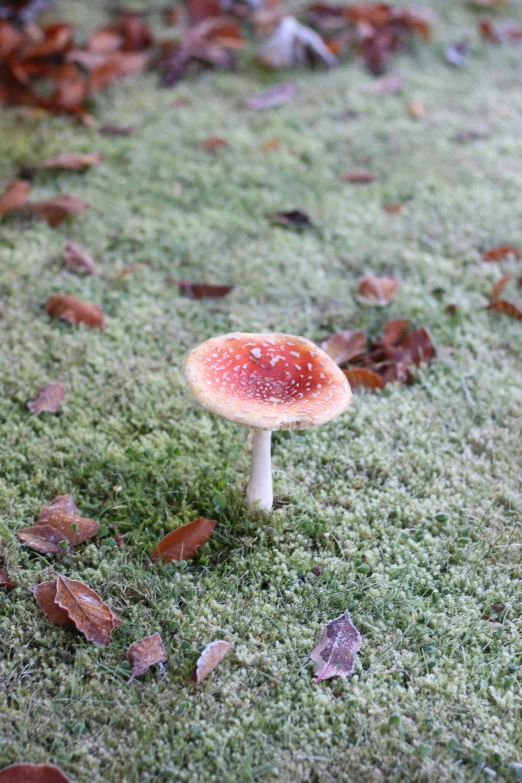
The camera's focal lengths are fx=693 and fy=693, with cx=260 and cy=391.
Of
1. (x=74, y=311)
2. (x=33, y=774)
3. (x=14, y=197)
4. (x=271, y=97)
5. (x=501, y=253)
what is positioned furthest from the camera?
(x=271, y=97)

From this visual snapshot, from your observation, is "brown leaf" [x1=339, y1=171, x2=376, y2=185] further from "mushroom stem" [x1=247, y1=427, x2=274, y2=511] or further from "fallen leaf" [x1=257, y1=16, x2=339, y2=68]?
"mushroom stem" [x1=247, y1=427, x2=274, y2=511]

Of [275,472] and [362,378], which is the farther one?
[362,378]

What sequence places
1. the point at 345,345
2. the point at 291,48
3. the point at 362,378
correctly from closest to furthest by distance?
the point at 362,378, the point at 345,345, the point at 291,48

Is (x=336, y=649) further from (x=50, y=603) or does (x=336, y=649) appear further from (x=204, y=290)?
(x=204, y=290)

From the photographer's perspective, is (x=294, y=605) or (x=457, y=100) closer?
(x=294, y=605)

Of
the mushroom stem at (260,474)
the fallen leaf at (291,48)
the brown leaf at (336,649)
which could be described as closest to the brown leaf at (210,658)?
the brown leaf at (336,649)

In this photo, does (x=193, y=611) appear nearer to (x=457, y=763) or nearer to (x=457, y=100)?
(x=457, y=763)

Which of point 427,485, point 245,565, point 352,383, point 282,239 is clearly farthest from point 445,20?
point 245,565

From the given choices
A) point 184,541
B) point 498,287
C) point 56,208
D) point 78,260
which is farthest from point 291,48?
point 184,541
